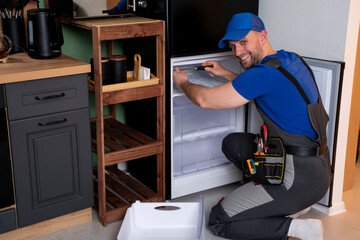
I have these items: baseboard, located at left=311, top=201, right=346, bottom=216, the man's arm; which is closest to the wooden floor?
baseboard, located at left=311, top=201, right=346, bottom=216

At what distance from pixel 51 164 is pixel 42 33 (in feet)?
2.21

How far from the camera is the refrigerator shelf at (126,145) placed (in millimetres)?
2531

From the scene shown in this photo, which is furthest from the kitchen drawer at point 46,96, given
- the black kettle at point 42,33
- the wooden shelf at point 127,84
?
the black kettle at point 42,33

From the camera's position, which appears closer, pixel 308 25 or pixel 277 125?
pixel 277 125

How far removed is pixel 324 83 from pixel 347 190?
0.89m

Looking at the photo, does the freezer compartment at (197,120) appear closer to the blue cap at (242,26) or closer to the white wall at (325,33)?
the white wall at (325,33)

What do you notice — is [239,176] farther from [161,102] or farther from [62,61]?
[62,61]

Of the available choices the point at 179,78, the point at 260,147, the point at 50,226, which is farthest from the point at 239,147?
the point at 50,226

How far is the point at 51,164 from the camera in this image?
7.72 ft

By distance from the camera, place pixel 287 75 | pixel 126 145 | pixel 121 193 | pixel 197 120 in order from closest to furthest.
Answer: pixel 287 75, pixel 126 145, pixel 121 193, pixel 197 120

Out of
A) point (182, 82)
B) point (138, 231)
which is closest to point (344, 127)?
point (182, 82)

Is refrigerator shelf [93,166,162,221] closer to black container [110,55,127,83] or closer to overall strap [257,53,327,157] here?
black container [110,55,127,83]

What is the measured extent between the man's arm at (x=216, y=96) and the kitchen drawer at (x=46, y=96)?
21.7 inches

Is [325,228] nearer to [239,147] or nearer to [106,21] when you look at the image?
[239,147]
